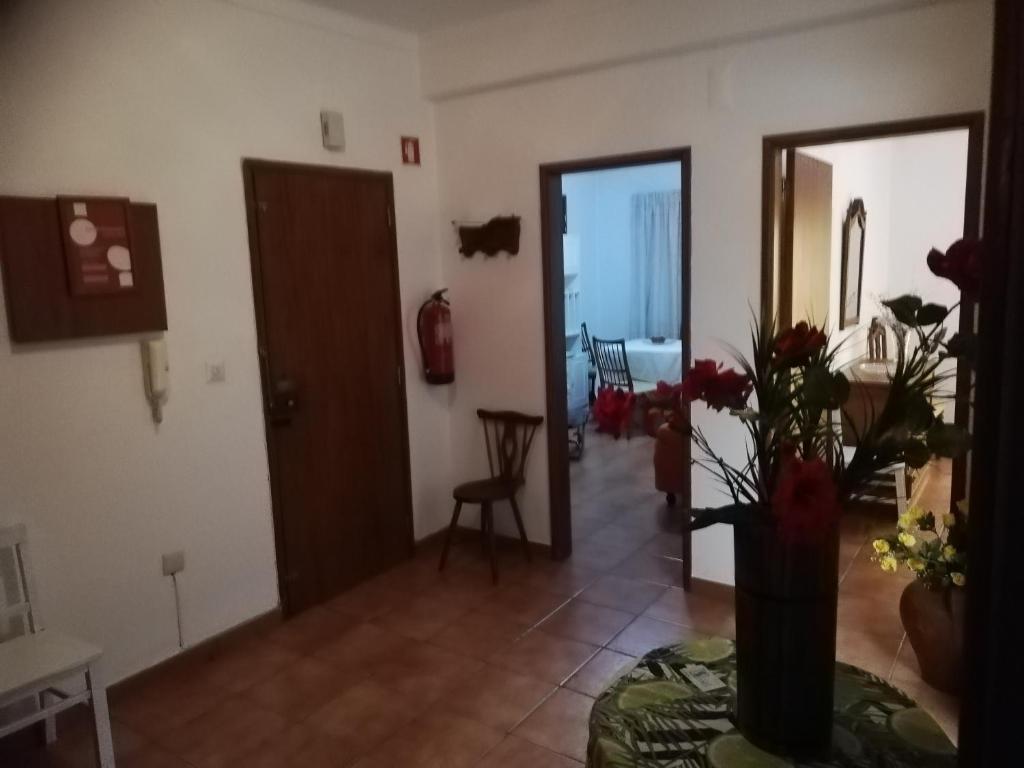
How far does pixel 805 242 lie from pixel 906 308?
8.59ft

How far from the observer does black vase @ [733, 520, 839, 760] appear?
4.31 ft

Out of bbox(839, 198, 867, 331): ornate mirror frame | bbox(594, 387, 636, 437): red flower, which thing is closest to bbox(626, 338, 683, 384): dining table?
bbox(839, 198, 867, 331): ornate mirror frame

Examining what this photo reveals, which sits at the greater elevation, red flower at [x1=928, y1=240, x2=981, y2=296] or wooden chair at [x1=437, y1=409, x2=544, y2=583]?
red flower at [x1=928, y1=240, x2=981, y2=296]

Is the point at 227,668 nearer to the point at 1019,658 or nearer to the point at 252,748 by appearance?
the point at 252,748

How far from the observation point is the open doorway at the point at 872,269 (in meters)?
2.75

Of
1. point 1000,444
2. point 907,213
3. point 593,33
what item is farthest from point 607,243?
point 1000,444

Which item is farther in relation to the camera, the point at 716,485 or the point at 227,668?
the point at 716,485

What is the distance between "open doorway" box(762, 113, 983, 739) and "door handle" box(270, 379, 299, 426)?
2.05 m

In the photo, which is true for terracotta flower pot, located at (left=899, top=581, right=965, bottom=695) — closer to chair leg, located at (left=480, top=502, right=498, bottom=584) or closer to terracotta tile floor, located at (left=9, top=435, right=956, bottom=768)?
terracotta tile floor, located at (left=9, top=435, right=956, bottom=768)

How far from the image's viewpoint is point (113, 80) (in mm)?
2705

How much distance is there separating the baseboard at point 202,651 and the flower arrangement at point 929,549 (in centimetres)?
252

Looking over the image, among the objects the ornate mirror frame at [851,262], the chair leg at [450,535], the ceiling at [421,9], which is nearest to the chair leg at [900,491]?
the ornate mirror frame at [851,262]

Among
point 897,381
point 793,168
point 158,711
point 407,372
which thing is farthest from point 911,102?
point 158,711

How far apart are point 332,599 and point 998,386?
3.53 metres
